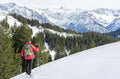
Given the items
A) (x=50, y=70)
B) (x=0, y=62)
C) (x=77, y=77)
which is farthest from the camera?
(x=0, y=62)

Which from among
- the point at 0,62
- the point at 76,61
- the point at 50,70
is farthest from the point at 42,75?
the point at 0,62

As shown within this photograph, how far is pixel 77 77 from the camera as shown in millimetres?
14227

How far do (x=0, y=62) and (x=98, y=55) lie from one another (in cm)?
3047

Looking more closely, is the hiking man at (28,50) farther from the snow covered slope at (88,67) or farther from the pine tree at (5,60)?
the pine tree at (5,60)

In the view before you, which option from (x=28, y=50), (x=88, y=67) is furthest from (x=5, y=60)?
(x=88, y=67)

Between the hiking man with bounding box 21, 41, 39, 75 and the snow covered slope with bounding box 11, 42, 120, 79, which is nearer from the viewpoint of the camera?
the snow covered slope with bounding box 11, 42, 120, 79

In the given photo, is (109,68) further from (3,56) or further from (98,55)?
(3,56)

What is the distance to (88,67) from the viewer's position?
15352mm

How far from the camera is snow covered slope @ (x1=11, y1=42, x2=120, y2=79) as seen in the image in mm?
13867

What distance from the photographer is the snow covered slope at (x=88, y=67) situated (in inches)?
546

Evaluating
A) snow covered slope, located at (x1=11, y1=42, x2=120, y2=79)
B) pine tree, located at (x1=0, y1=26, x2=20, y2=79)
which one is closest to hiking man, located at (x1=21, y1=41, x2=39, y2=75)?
snow covered slope, located at (x1=11, y1=42, x2=120, y2=79)

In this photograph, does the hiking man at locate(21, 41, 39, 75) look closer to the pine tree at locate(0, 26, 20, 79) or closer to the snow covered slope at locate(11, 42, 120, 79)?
the snow covered slope at locate(11, 42, 120, 79)

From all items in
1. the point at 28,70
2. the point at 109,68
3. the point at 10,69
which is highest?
the point at 109,68

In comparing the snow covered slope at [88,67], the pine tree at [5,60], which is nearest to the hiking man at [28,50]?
the snow covered slope at [88,67]
